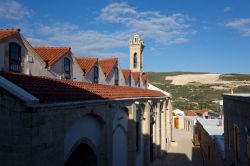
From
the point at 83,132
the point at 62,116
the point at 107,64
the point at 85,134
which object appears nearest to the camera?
the point at 62,116

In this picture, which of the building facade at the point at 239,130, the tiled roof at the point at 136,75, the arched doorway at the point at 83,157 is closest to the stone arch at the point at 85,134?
the arched doorway at the point at 83,157

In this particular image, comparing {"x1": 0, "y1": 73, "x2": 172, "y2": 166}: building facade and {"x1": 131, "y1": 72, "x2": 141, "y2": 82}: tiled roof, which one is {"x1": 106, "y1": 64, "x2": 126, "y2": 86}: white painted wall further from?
{"x1": 0, "y1": 73, "x2": 172, "y2": 166}: building facade

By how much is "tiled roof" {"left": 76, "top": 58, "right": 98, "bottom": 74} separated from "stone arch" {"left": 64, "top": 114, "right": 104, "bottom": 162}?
13154 millimetres

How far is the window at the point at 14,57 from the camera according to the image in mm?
17391

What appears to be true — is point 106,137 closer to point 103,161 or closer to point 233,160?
point 103,161

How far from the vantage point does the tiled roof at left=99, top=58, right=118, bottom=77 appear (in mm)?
31047

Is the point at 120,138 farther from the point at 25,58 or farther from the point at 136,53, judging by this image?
the point at 136,53

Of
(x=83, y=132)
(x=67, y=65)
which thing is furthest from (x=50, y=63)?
(x=83, y=132)

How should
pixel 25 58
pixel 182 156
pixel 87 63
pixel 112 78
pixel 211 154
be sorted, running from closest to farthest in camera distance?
1. pixel 25 58
2. pixel 211 154
3. pixel 87 63
4. pixel 182 156
5. pixel 112 78

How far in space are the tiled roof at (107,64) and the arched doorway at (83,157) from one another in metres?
17.4

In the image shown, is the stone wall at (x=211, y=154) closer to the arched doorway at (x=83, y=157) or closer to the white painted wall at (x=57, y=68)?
the arched doorway at (x=83, y=157)

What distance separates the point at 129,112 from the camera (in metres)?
18.4

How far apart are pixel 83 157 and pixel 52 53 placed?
1142 cm

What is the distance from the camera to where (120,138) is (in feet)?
57.0
